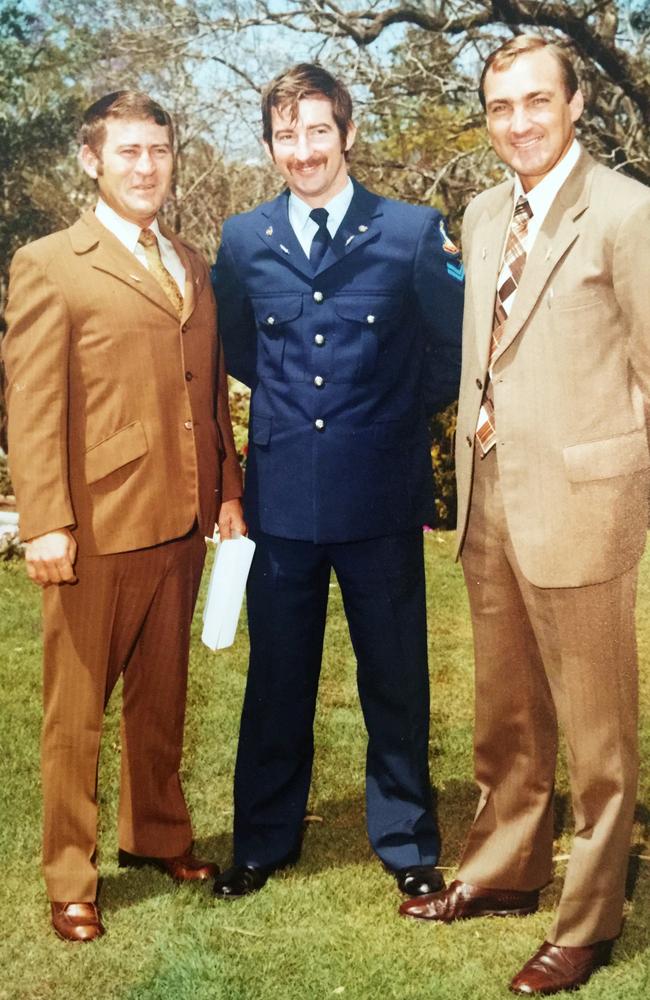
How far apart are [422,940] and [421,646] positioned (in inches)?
32.2

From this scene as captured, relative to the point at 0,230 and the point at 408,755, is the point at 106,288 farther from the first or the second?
the point at 0,230

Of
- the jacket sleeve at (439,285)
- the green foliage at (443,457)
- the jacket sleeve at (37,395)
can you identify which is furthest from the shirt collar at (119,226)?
the green foliage at (443,457)

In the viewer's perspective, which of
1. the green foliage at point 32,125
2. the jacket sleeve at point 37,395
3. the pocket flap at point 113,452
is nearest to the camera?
the jacket sleeve at point 37,395

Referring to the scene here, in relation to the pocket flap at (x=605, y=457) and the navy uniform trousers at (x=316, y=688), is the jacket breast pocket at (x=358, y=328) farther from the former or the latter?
the pocket flap at (x=605, y=457)

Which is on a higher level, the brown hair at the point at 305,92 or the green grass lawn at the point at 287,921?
the brown hair at the point at 305,92

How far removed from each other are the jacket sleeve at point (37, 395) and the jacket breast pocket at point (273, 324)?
1.89 feet

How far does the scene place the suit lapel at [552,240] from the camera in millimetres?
2881

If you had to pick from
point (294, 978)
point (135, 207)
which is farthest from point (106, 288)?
point (294, 978)

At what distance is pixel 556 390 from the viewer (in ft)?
9.64

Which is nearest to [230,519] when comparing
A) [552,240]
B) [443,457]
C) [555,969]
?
[552,240]

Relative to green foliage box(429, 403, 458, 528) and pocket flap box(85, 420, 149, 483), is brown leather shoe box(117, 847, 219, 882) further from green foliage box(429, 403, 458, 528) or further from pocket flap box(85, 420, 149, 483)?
green foliage box(429, 403, 458, 528)

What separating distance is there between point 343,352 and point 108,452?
0.71 m

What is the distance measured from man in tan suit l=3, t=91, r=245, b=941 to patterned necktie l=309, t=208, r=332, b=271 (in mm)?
318

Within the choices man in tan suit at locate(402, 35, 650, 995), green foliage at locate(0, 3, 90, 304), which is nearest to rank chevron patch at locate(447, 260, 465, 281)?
man in tan suit at locate(402, 35, 650, 995)
